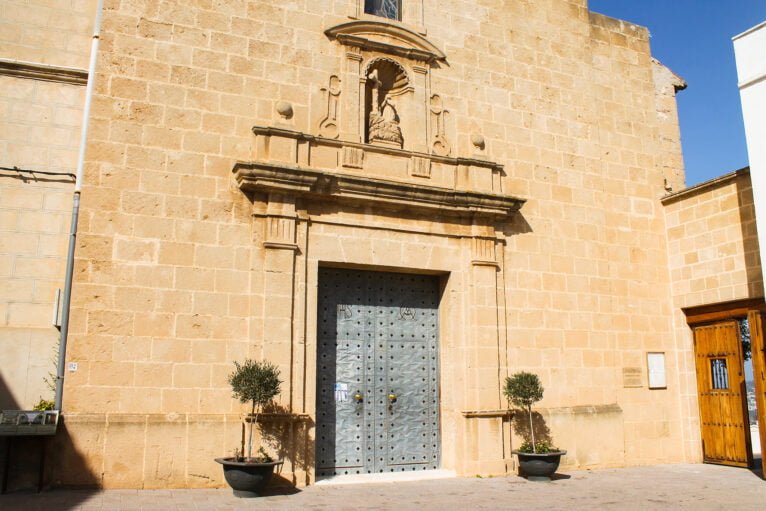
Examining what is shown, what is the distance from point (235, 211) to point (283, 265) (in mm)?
954

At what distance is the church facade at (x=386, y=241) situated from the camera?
8297 mm

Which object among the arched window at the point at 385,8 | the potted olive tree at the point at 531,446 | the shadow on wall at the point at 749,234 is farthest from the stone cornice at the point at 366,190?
the shadow on wall at the point at 749,234

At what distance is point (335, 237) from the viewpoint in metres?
9.53

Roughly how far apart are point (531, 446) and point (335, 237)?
160 inches

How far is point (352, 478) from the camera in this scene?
30.2 ft

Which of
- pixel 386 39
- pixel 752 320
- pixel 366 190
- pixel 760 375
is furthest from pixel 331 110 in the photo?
pixel 760 375

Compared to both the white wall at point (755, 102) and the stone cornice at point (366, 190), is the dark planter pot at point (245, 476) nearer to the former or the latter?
the stone cornice at point (366, 190)

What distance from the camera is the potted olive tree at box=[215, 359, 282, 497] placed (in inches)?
302

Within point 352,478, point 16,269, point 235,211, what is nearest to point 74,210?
point 16,269

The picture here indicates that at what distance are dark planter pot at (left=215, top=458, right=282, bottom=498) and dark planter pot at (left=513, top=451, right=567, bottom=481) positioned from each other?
11.9 feet

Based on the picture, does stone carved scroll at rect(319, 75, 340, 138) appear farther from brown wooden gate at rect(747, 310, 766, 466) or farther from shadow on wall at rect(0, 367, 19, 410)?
brown wooden gate at rect(747, 310, 766, 466)

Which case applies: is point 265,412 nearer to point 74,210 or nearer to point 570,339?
point 74,210

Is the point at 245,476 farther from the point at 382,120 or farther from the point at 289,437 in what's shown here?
the point at 382,120

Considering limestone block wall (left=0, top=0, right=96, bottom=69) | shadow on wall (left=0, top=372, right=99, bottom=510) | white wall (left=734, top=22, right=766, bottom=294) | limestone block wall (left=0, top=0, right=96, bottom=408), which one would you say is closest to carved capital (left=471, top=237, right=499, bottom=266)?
white wall (left=734, top=22, right=766, bottom=294)
